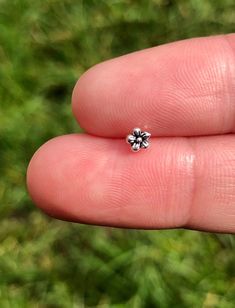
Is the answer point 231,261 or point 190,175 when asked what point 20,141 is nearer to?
point 190,175

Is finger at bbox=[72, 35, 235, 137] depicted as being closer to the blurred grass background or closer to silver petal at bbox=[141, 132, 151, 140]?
silver petal at bbox=[141, 132, 151, 140]

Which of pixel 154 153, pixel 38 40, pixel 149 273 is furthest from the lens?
pixel 38 40

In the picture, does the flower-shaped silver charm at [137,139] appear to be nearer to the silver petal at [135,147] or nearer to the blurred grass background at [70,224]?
the silver petal at [135,147]

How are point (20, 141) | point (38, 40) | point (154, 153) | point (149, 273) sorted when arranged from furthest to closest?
point (38, 40) → point (20, 141) → point (149, 273) → point (154, 153)

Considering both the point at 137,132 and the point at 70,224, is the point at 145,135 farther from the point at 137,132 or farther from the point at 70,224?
the point at 70,224

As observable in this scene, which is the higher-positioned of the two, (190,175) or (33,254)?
(190,175)

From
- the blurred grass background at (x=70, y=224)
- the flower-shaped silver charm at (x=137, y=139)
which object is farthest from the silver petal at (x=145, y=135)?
the blurred grass background at (x=70, y=224)

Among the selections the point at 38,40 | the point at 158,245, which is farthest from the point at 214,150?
the point at 38,40

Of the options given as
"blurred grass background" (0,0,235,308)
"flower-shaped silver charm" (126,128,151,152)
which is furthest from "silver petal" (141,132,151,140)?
"blurred grass background" (0,0,235,308)
